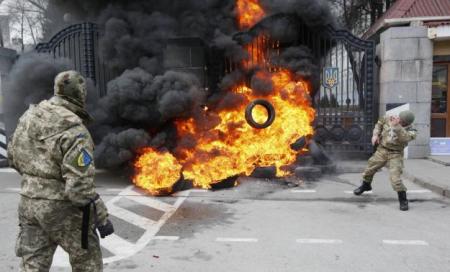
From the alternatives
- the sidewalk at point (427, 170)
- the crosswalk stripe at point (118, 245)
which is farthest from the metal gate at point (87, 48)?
the sidewalk at point (427, 170)

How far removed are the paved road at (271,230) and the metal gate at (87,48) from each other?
3.72 metres

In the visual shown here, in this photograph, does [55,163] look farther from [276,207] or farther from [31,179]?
[276,207]

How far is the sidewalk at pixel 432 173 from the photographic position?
24.1 ft

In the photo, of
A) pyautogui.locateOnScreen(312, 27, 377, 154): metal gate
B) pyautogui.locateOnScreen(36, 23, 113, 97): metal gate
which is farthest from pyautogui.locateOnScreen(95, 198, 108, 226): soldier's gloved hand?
pyautogui.locateOnScreen(312, 27, 377, 154): metal gate

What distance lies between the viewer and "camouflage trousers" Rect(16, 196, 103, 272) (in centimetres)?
284

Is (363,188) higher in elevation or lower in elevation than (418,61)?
lower

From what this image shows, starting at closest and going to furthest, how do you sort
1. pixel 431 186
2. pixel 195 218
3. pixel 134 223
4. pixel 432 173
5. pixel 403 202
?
pixel 134 223 → pixel 195 218 → pixel 403 202 → pixel 431 186 → pixel 432 173

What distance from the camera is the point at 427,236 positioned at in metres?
5.03

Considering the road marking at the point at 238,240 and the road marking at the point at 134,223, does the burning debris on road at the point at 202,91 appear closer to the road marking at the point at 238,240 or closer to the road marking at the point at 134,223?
the road marking at the point at 134,223

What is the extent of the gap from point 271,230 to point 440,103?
7.72 m

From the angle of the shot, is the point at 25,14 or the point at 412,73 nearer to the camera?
the point at 412,73

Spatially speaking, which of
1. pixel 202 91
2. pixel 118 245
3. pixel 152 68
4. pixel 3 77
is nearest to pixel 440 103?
pixel 202 91

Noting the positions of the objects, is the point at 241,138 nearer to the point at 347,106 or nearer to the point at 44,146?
the point at 347,106

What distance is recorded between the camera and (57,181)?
2842 mm
